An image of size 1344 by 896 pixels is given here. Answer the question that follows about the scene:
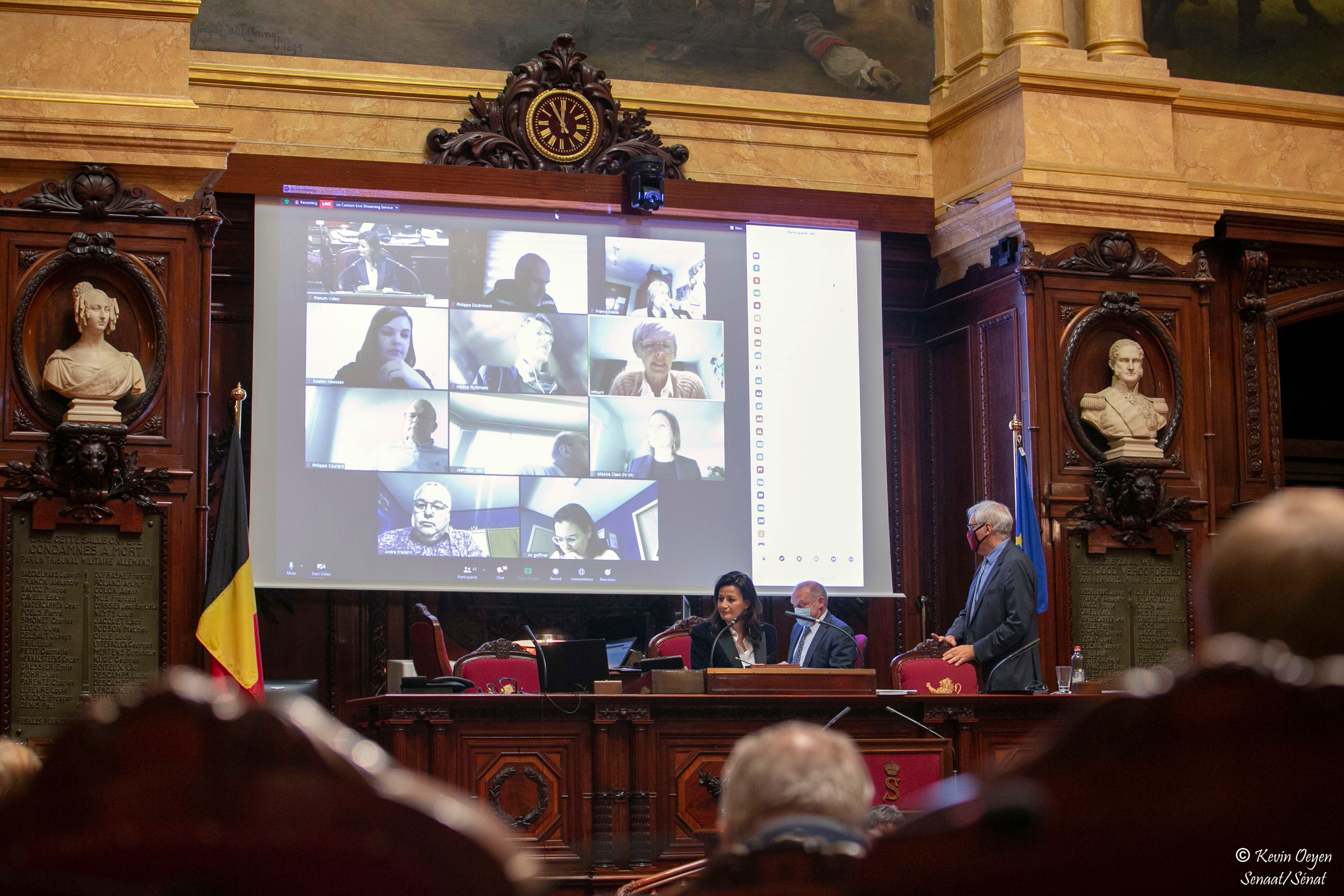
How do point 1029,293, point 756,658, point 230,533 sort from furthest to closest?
point 1029,293 → point 230,533 → point 756,658

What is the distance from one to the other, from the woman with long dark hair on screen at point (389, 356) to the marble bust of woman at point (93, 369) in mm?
1188

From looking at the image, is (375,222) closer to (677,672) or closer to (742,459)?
(742,459)

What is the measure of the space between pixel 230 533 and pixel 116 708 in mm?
6852

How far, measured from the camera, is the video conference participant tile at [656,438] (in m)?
8.60

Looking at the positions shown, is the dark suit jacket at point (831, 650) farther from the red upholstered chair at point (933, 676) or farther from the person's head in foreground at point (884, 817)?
the person's head in foreground at point (884, 817)

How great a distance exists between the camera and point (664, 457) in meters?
8.67

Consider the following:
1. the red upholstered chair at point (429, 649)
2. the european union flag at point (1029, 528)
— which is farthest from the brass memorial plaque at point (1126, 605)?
the red upholstered chair at point (429, 649)


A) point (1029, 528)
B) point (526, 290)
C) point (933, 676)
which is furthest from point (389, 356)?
point (1029, 528)

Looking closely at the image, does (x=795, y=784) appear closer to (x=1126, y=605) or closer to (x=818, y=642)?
(x=818, y=642)

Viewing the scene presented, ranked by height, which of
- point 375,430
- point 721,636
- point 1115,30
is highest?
point 1115,30

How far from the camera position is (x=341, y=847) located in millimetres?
789

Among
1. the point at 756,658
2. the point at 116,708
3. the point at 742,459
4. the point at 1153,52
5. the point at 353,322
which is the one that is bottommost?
the point at 756,658

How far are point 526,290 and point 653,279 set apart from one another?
77 centimetres

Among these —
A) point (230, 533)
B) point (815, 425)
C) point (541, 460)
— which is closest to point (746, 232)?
point (815, 425)
